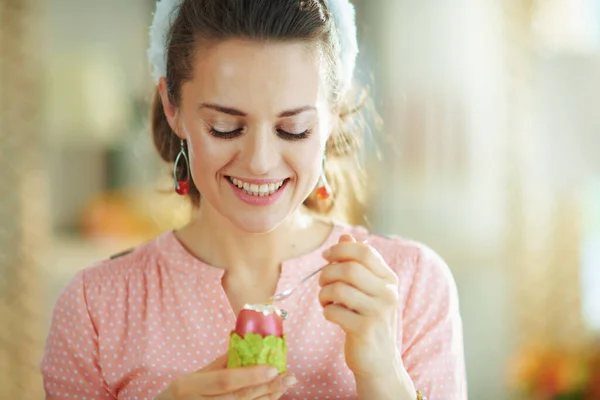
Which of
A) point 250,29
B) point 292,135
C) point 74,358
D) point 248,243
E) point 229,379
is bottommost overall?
point 74,358

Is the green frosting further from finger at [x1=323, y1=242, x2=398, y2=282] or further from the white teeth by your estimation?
the white teeth

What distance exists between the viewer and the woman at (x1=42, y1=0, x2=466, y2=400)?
1.21m

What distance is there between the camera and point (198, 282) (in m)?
1.53

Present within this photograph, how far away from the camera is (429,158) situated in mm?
3816

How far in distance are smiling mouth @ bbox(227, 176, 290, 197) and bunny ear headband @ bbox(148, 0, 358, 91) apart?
0.91ft

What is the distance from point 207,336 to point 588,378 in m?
1.17

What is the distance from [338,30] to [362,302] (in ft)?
1.76

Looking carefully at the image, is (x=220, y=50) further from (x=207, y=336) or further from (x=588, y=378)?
(x=588, y=378)

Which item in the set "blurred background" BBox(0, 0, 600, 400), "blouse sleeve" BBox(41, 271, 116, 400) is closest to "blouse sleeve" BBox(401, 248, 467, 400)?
"blouse sleeve" BBox(41, 271, 116, 400)

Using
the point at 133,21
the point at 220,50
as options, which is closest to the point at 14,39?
the point at 133,21

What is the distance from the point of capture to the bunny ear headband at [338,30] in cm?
146

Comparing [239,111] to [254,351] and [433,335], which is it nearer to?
[254,351]

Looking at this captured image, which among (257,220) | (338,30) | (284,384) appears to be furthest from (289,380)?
(338,30)

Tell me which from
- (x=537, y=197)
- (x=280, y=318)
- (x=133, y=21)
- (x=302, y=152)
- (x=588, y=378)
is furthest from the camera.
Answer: (x=133, y=21)
